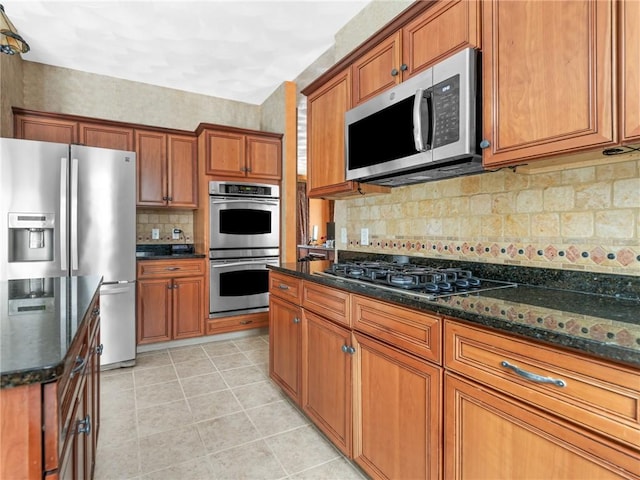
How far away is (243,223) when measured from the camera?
3.77m

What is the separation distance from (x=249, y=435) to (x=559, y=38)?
231 cm

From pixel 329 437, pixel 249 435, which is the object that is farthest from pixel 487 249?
pixel 249 435

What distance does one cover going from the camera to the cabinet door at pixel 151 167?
3555 millimetres

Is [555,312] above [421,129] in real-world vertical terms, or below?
below

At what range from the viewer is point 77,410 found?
1.01 metres

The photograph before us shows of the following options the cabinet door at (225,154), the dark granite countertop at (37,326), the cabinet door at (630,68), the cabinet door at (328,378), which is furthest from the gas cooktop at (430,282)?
the cabinet door at (225,154)

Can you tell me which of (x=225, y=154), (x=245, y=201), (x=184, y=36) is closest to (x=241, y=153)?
(x=225, y=154)

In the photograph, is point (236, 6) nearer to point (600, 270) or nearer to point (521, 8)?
point (521, 8)

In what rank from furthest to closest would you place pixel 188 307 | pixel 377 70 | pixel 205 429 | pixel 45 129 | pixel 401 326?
1. pixel 188 307
2. pixel 45 129
3. pixel 205 429
4. pixel 377 70
5. pixel 401 326

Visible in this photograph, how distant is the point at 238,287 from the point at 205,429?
1.83 meters

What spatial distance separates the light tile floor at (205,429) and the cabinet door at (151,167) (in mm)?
1652

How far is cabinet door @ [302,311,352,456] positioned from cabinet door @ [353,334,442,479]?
76mm

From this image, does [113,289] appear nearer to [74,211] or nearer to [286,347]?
[74,211]

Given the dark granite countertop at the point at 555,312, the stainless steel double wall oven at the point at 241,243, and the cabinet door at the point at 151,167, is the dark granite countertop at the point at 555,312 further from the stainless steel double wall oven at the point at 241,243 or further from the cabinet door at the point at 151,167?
the cabinet door at the point at 151,167
